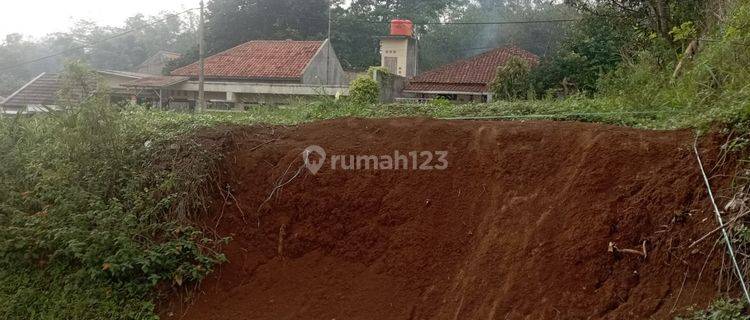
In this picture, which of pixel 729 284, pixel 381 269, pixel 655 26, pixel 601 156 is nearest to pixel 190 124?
pixel 381 269

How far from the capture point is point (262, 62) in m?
25.3

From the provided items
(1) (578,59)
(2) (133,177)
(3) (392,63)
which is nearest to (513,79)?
(1) (578,59)

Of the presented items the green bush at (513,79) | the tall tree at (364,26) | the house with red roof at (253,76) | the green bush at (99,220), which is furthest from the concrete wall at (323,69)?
the green bush at (99,220)

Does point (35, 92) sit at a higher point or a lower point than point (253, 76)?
lower

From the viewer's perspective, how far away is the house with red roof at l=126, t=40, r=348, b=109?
824 inches

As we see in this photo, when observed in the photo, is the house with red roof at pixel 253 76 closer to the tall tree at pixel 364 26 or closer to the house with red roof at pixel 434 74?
the house with red roof at pixel 434 74

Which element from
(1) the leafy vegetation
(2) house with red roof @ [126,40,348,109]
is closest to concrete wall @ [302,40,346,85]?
(2) house with red roof @ [126,40,348,109]

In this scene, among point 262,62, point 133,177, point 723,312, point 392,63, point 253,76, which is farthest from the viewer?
point 392,63

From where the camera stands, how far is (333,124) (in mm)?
6883

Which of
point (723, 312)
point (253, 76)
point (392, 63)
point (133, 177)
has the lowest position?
point (723, 312)

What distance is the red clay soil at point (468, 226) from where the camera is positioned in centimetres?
423

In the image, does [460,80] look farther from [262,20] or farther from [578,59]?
[262,20]

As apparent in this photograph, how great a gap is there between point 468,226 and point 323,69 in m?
22.4

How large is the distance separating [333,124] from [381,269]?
2.13 meters
